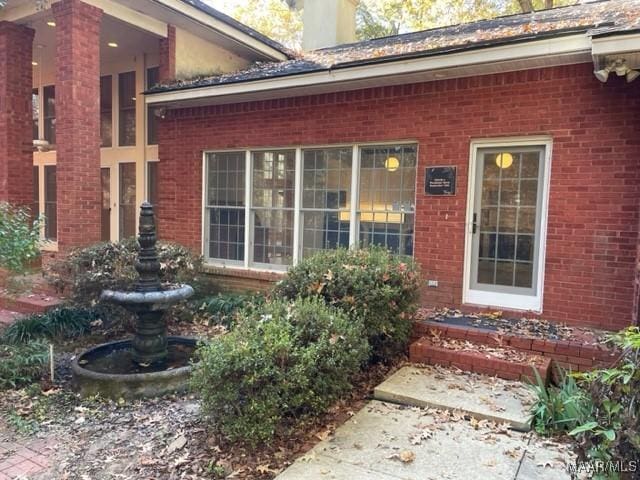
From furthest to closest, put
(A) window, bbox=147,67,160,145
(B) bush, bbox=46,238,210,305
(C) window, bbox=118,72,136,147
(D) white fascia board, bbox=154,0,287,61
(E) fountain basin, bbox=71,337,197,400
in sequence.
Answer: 1. (C) window, bbox=118,72,136,147
2. (A) window, bbox=147,67,160,145
3. (D) white fascia board, bbox=154,0,287,61
4. (B) bush, bbox=46,238,210,305
5. (E) fountain basin, bbox=71,337,197,400

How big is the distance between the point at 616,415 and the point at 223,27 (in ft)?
29.5

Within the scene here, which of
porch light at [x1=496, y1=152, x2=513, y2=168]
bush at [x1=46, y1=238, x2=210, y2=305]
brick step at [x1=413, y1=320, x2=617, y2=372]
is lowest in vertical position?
brick step at [x1=413, y1=320, x2=617, y2=372]

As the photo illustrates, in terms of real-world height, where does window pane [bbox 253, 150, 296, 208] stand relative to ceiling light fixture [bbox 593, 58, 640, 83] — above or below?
below

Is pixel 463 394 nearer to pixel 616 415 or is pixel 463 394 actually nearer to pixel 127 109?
pixel 616 415

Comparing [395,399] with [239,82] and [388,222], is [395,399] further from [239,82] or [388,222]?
[239,82]

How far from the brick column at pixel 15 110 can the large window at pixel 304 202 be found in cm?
347

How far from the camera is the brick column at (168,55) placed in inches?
338

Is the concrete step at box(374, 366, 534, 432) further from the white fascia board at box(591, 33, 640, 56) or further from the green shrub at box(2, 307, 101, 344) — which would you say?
the green shrub at box(2, 307, 101, 344)

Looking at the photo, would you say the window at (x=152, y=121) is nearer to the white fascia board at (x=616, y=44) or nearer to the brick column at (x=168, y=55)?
the brick column at (x=168, y=55)

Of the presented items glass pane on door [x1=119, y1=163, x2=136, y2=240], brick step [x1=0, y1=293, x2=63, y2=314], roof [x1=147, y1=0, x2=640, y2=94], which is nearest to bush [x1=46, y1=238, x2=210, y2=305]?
brick step [x1=0, y1=293, x2=63, y2=314]

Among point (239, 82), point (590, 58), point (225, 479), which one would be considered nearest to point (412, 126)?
point (590, 58)

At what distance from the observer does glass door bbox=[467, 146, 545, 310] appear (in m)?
5.55

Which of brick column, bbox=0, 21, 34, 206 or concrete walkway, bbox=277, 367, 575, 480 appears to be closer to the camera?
concrete walkway, bbox=277, 367, 575, 480

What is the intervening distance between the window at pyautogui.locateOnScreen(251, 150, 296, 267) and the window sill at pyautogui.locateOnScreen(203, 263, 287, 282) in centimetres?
22
